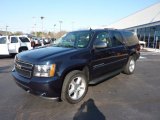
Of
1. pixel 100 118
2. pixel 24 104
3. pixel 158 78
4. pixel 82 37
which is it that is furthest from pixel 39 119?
pixel 158 78

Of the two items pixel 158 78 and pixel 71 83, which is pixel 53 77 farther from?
pixel 158 78

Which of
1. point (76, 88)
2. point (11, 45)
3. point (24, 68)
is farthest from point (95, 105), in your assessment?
point (11, 45)

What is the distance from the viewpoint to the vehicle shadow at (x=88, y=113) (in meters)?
3.82

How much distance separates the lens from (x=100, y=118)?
12.4 feet

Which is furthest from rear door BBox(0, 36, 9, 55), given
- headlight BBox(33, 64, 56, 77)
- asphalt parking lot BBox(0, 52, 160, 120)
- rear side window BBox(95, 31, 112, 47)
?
headlight BBox(33, 64, 56, 77)

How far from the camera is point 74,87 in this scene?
4578mm

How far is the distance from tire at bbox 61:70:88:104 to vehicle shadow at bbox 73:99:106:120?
0.30 meters

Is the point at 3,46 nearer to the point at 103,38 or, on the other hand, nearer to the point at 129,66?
the point at 129,66

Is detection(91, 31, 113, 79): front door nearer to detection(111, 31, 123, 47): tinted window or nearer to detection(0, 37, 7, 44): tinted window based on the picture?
detection(111, 31, 123, 47): tinted window

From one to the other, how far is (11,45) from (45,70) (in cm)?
1066

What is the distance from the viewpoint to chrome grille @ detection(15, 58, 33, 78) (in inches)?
162

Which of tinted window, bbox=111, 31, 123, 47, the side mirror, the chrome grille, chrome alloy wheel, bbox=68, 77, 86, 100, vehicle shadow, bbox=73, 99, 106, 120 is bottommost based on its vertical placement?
vehicle shadow, bbox=73, 99, 106, 120

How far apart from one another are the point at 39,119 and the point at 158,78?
5416 millimetres

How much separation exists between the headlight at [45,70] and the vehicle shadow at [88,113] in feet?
3.55
